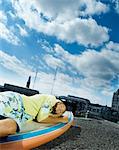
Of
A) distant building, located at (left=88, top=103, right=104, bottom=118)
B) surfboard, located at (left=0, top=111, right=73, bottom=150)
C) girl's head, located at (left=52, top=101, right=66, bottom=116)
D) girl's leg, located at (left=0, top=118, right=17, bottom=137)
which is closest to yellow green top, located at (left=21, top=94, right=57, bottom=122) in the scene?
girl's head, located at (left=52, top=101, right=66, bottom=116)

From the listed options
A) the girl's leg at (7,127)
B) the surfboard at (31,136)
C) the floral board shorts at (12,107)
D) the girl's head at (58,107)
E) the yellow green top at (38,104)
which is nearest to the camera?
the girl's leg at (7,127)

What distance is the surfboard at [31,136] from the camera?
3641mm

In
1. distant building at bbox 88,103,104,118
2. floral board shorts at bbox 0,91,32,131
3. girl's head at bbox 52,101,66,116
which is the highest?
distant building at bbox 88,103,104,118

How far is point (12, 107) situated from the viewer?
395 centimetres

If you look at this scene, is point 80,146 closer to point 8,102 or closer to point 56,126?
point 56,126

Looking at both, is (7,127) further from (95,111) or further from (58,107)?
(95,111)

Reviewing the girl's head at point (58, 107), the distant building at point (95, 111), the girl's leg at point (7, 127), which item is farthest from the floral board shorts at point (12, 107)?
the distant building at point (95, 111)

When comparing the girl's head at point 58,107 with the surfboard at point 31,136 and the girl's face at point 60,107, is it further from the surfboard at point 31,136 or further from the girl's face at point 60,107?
the surfboard at point 31,136

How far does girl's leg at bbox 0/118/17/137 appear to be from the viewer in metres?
3.33

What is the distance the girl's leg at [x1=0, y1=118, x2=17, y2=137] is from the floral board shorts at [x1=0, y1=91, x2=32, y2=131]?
0.13 m

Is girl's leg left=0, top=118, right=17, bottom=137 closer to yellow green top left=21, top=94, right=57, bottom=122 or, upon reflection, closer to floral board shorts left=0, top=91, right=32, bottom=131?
floral board shorts left=0, top=91, right=32, bottom=131

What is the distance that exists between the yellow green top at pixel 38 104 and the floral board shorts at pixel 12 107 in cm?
15

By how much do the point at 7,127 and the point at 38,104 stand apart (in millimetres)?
1177

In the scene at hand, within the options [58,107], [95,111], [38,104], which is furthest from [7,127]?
[95,111]
